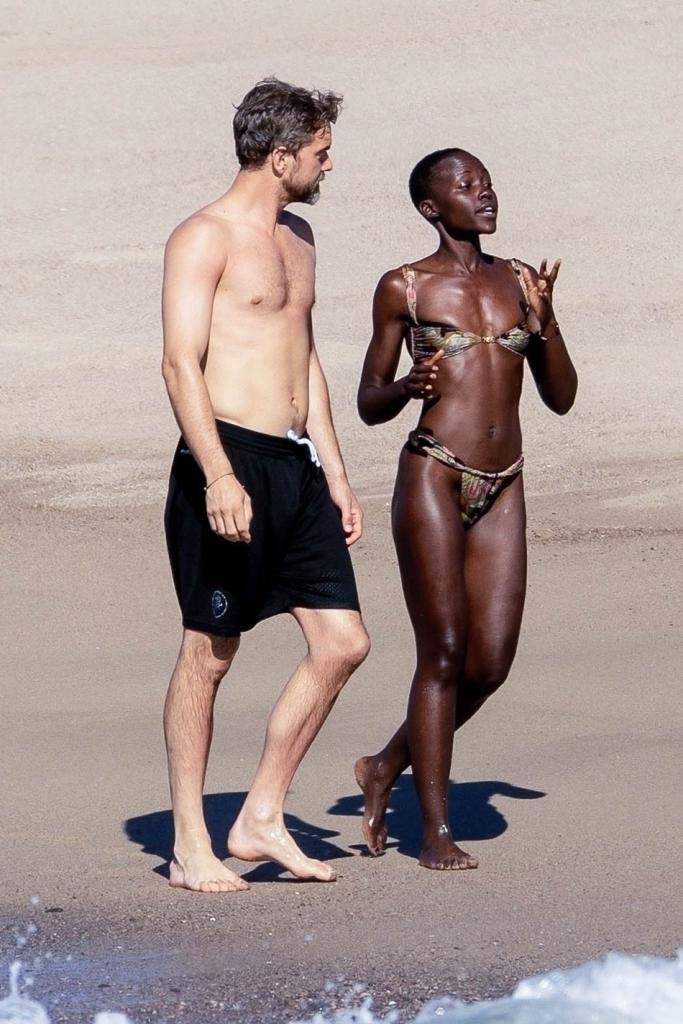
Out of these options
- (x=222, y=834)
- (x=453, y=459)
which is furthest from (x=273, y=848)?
(x=453, y=459)

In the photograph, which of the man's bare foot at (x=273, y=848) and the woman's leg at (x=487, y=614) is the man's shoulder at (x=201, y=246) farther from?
the man's bare foot at (x=273, y=848)

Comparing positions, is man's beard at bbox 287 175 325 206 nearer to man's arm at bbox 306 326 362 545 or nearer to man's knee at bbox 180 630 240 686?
man's arm at bbox 306 326 362 545

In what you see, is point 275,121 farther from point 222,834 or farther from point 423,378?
point 222,834

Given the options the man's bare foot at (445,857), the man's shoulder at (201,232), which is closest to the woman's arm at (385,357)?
the man's shoulder at (201,232)

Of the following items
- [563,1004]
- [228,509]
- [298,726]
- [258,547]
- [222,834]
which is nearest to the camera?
[563,1004]

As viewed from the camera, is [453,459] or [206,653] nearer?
[206,653]

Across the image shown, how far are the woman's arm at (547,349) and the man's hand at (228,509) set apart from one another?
1134mm

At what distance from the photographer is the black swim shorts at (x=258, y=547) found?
488 centimetres

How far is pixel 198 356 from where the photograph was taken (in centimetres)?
479

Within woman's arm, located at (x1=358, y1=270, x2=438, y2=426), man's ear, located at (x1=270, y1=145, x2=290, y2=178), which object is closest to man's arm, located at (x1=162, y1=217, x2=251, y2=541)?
man's ear, located at (x1=270, y1=145, x2=290, y2=178)

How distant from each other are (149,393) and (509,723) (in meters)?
6.52

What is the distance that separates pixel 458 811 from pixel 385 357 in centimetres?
146

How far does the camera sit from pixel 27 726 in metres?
6.85

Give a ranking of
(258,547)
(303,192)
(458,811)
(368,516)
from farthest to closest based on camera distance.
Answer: (368,516) < (458,811) < (303,192) < (258,547)
